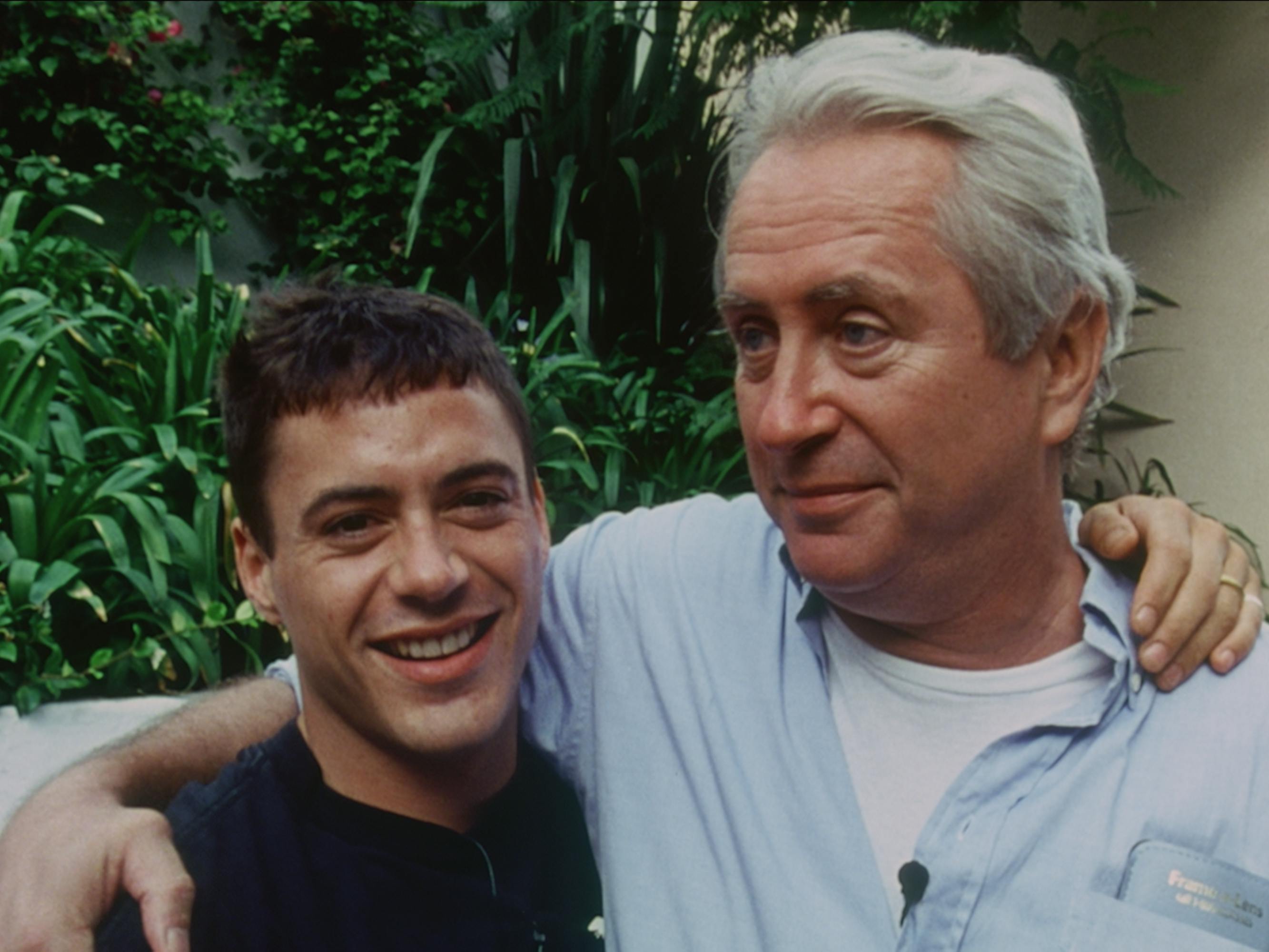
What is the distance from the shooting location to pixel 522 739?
1.84 metres

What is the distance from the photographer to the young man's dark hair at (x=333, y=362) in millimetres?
1618

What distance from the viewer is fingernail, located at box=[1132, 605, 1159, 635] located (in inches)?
63.3

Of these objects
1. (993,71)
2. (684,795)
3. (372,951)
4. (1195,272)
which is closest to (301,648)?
(372,951)

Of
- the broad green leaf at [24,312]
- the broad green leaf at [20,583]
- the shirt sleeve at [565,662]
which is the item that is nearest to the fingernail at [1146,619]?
the shirt sleeve at [565,662]

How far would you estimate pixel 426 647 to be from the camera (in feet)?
5.12

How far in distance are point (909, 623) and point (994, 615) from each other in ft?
0.41

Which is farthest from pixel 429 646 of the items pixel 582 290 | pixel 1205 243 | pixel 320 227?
pixel 320 227

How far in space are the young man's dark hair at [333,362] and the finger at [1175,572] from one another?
3.03 ft

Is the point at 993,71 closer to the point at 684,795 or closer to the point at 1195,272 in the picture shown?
the point at 684,795

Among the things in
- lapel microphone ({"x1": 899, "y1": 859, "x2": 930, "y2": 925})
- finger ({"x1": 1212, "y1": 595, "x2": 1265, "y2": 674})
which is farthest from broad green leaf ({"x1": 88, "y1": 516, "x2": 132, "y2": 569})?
finger ({"x1": 1212, "y1": 595, "x2": 1265, "y2": 674})

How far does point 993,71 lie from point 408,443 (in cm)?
99

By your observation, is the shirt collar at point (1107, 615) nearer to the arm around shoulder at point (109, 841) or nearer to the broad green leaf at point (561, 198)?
the arm around shoulder at point (109, 841)

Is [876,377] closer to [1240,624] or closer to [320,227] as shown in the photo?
[1240,624]

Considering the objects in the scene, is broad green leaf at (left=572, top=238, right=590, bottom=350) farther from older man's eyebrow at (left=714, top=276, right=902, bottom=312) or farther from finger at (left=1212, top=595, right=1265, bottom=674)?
finger at (left=1212, top=595, right=1265, bottom=674)
